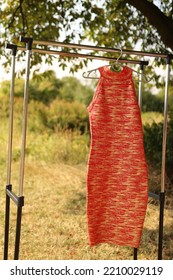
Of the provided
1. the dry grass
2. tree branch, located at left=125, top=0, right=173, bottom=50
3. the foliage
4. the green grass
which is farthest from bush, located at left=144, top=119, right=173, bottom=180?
the foliage

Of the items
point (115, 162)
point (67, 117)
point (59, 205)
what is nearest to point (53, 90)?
point (67, 117)

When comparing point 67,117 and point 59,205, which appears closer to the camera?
point 59,205

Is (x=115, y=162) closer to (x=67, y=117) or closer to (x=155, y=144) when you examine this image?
(x=155, y=144)

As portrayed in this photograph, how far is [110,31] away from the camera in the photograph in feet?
20.8

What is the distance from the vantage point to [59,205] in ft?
19.3

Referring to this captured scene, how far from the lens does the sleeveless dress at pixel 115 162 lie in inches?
109

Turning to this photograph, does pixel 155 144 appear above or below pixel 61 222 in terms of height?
above

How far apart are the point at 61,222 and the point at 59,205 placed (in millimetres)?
701

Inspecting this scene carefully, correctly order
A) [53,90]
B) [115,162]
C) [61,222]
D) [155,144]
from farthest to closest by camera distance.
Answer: [53,90] < [155,144] < [61,222] < [115,162]

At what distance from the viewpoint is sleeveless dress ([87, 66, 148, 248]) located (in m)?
2.76

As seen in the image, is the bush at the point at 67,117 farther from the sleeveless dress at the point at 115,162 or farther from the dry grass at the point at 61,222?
the sleeveless dress at the point at 115,162

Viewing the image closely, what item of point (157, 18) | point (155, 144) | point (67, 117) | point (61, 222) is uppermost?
point (157, 18)

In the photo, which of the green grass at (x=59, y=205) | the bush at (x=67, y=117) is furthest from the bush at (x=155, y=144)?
the bush at (x=67, y=117)
